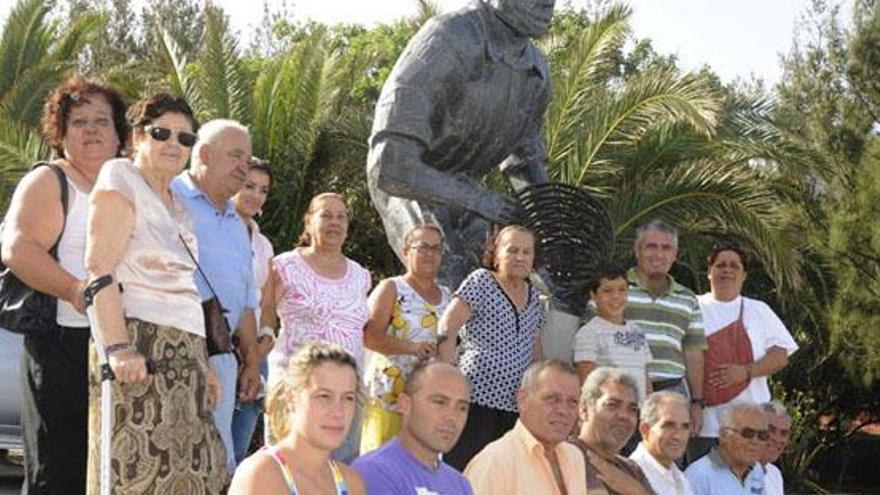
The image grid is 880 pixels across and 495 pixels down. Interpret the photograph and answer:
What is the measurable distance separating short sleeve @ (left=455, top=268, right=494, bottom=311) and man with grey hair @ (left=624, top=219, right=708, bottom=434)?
1.01 m

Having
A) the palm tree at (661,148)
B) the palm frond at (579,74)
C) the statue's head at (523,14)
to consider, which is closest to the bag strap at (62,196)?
the statue's head at (523,14)

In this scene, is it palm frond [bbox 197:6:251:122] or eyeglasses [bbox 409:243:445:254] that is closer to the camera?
eyeglasses [bbox 409:243:445:254]

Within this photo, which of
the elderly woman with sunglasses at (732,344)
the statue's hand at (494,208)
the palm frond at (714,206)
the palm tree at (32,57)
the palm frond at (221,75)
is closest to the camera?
the statue's hand at (494,208)

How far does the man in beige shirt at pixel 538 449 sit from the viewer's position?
18.8ft

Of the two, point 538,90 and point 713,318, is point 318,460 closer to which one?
point 538,90

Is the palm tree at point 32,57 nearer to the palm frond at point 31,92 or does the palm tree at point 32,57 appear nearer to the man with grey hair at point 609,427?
the palm frond at point 31,92

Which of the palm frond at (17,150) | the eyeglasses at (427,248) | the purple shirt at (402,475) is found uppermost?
the palm frond at (17,150)

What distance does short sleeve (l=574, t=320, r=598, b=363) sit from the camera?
6.92 metres

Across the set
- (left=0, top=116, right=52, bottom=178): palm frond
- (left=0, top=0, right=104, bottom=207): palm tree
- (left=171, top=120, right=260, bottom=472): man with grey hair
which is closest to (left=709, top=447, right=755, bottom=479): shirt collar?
(left=171, top=120, right=260, bottom=472): man with grey hair

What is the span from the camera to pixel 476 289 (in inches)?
254

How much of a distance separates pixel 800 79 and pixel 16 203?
19.8 metres

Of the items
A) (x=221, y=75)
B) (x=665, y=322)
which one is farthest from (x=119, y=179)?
(x=221, y=75)

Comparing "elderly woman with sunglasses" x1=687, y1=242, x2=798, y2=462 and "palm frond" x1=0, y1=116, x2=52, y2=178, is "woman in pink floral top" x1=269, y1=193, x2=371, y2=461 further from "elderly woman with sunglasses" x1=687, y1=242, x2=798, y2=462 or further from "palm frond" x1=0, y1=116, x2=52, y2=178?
"palm frond" x1=0, y1=116, x2=52, y2=178

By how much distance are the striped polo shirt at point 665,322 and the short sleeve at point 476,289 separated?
1013mm
